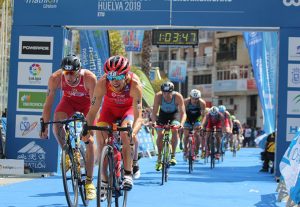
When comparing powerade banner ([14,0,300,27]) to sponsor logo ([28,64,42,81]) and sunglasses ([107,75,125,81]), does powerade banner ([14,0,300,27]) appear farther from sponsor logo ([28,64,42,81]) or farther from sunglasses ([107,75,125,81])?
sunglasses ([107,75,125,81])

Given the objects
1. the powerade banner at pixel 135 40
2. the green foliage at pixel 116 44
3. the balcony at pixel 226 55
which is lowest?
the powerade banner at pixel 135 40

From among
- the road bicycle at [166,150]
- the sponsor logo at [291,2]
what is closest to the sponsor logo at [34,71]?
the road bicycle at [166,150]

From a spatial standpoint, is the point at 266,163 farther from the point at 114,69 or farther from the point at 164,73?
the point at 164,73

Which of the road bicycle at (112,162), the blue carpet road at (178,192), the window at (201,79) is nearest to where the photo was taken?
the road bicycle at (112,162)

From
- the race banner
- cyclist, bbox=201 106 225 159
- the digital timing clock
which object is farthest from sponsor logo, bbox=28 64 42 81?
the race banner

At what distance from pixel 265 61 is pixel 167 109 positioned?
571cm

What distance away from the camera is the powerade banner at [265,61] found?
18.2m

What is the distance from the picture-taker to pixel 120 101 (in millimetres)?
8484

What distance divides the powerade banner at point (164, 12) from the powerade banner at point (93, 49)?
11.7 feet

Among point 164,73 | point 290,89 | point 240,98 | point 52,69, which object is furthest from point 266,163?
point 164,73

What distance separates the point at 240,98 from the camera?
68250mm

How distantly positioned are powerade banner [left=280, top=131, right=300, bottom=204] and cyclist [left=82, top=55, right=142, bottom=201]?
2.22m

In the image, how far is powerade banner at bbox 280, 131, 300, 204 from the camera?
8531 millimetres

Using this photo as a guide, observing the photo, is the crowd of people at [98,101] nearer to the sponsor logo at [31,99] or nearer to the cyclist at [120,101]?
the cyclist at [120,101]
